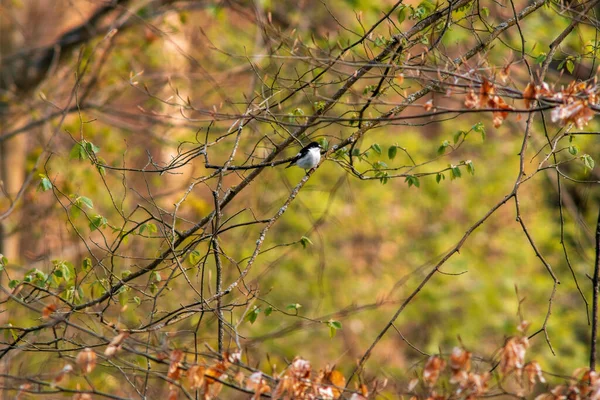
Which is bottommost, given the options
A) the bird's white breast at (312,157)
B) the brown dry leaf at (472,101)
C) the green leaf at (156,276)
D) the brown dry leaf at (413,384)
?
the brown dry leaf at (413,384)

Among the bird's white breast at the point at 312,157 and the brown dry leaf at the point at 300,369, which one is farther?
the bird's white breast at the point at 312,157

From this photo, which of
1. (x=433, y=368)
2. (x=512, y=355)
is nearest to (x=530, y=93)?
(x=512, y=355)

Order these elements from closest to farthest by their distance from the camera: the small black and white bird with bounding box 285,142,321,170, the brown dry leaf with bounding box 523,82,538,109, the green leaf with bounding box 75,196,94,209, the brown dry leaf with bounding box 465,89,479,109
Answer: the brown dry leaf with bounding box 523,82,538,109, the brown dry leaf with bounding box 465,89,479,109, the green leaf with bounding box 75,196,94,209, the small black and white bird with bounding box 285,142,321,170

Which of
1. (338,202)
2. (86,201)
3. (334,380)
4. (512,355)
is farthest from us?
(338,202)

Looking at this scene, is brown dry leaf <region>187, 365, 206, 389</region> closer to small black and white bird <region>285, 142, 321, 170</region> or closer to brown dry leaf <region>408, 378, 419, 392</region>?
brown dry leaf <region>408, 378, 419, 392</region>

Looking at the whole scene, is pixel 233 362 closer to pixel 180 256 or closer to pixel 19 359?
pixel 180 256

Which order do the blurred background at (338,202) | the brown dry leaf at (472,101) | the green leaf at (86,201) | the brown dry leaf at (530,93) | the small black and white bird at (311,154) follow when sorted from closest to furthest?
the brown dry leaf at (530,93), the brown dry leaf at (472,101), the green leaf at (86,201), the small black and white bird at (311,154), the blurred background at (338,202)

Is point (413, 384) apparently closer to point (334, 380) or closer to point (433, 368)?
point (433, 368)

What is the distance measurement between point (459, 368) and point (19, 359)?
5.04 m

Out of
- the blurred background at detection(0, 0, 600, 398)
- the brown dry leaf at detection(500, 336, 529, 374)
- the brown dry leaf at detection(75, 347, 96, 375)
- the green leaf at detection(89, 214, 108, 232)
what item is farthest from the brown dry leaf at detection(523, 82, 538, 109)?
the blurred background at detection(0, 0, 600, 398)

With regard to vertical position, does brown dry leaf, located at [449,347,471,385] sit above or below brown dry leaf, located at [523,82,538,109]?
below

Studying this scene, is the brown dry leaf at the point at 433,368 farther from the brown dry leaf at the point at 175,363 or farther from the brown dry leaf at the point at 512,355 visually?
the brown dry leaf at the point at 175,363

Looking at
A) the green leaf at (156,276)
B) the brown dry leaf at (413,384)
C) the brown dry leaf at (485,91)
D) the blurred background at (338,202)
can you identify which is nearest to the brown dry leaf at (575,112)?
the brown dry leaf at (485,91)

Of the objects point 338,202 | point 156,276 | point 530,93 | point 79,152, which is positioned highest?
point 338,202
